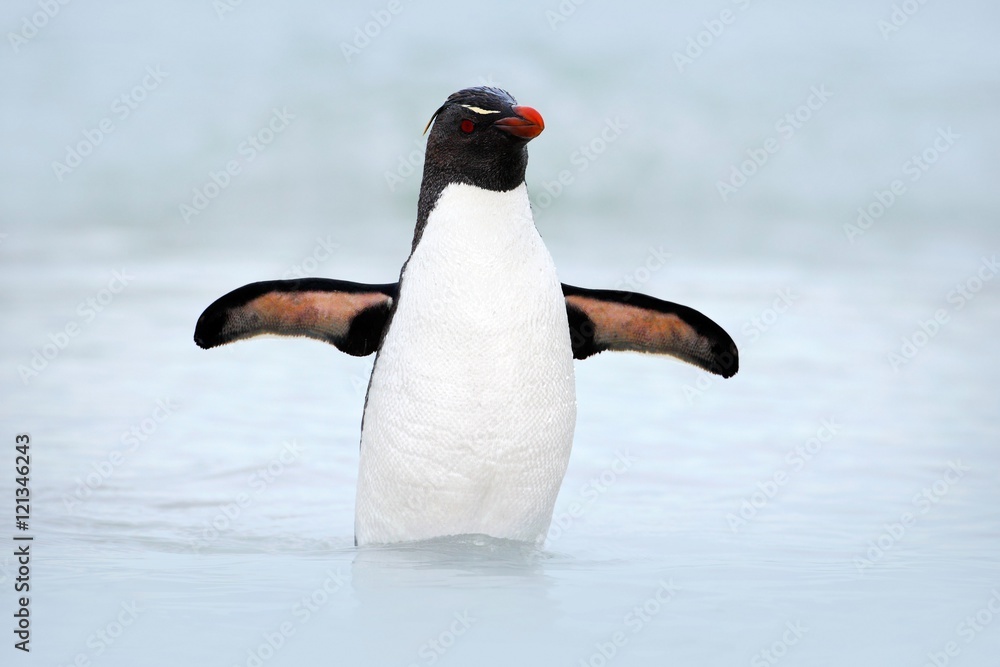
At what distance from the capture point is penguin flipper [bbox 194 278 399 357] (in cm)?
339

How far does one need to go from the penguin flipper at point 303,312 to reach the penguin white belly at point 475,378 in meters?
0.12

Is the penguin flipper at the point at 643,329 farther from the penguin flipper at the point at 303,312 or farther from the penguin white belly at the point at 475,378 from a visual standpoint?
the penguin flipper at the point at 303,312

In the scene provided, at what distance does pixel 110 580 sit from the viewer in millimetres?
2891

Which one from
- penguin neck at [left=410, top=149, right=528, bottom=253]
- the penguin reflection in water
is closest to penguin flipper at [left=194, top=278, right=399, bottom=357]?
the penguin reflection in water

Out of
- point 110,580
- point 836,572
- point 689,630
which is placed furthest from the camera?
point 836,572

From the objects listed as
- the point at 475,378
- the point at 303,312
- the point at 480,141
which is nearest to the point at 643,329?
the point at 475,378

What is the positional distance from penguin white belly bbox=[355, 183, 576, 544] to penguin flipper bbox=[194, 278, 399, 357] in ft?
0.39

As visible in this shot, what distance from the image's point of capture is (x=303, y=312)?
11.2ft

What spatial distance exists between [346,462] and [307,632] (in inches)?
85.4

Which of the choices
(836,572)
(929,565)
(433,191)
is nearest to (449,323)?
(433,191)

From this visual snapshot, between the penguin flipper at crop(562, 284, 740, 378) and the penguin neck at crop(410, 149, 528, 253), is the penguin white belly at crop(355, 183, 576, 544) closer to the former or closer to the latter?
the penguin neck at crop(410, 149, 528, 253)

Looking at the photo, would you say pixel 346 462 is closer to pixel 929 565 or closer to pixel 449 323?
pixel 449 323

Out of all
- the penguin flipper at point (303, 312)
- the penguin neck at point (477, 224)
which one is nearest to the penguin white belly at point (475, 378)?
the penguin neck at point (477, 224)

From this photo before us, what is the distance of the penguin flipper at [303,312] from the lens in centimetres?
339
